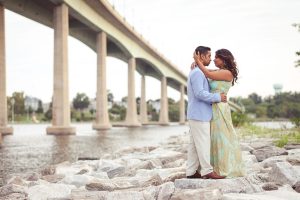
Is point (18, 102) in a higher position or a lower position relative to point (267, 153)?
higher

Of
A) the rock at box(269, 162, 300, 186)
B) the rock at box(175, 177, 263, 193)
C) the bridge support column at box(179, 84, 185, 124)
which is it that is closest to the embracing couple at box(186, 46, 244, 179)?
the rock at box(175, 177, 263, 193)

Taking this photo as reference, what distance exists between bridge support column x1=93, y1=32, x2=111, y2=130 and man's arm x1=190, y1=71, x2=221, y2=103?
36954mm

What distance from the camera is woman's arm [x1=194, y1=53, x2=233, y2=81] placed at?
571 centimetres

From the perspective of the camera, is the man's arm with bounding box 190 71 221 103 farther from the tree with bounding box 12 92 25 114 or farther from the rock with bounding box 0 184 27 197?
the tree with bounding box 12 92 25 114

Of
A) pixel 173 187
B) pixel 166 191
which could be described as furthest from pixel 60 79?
pixel 166 191

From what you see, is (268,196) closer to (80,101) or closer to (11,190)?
(11,190)

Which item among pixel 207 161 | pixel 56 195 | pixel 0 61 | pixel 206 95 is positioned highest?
pixel 0 61

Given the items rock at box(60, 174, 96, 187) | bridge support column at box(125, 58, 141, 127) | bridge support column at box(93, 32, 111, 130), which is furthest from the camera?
bridge support column at box(125, 58, 141, 127)

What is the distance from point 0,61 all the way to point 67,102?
5.83 m

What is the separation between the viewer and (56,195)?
5.75m

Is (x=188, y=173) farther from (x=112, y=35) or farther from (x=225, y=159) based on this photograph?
(x=112, y=35)

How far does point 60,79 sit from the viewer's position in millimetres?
31188

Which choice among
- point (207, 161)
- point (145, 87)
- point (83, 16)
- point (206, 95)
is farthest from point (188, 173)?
point (145, 87)

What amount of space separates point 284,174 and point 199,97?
1397mm
